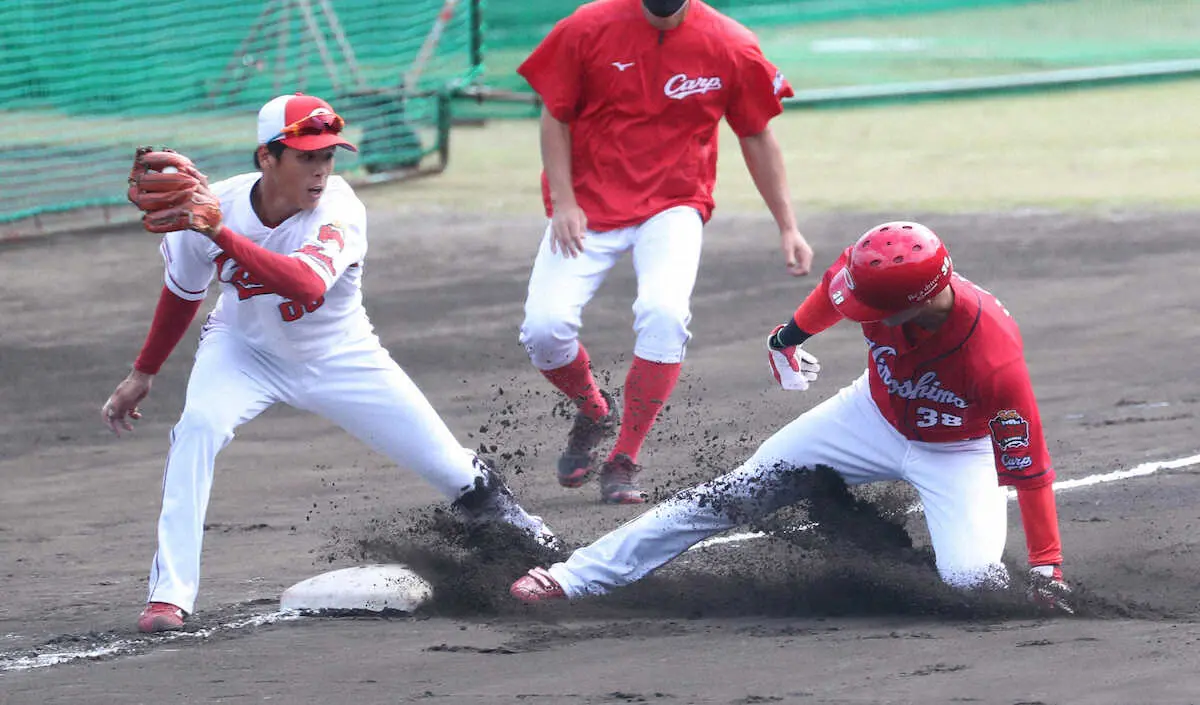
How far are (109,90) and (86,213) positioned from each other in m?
2.54

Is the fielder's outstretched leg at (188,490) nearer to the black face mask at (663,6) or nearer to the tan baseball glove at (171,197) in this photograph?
the tan baseball glove at (171,197)

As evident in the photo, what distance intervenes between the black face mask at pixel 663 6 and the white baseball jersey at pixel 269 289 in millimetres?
2108

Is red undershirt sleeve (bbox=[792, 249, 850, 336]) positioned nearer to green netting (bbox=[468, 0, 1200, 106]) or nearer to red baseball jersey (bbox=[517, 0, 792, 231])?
red baseball jersey (bbox=[517, 0, 792, 231])

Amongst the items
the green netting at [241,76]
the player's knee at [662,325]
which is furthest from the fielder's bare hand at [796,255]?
the green netting at [241,76]

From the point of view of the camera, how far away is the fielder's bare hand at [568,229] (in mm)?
7582

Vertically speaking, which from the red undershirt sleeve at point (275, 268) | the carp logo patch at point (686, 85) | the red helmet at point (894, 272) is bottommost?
the red helmet at point (894, 272)

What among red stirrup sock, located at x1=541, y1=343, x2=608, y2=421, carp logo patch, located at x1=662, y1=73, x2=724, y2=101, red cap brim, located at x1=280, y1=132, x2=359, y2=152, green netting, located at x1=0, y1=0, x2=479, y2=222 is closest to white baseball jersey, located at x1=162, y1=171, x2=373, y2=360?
red cap brim, located at x1=280, y1=132, x2=359, y2=152

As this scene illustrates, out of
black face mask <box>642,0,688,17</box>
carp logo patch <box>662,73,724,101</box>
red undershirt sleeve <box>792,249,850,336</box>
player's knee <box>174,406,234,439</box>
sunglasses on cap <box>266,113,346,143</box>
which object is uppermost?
black face mask <box>642,0,688,17</box>

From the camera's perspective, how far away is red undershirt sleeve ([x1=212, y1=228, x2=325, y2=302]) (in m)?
5.29

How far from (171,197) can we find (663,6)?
308 cm

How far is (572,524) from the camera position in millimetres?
7207

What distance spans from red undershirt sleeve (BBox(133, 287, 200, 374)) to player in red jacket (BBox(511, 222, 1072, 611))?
4.82 feet

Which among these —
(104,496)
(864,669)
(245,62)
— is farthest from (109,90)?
(864,669)

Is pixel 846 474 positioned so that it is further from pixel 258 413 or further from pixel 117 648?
pixel 117 648
